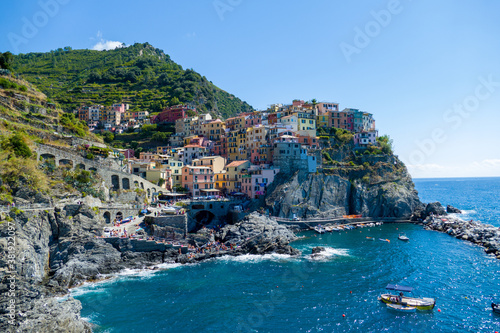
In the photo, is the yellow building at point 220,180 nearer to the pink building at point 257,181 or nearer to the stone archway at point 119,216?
the pink building at point 257,181

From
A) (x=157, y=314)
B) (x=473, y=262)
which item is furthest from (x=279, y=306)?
(x=473, y=262)

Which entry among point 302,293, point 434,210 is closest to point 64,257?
point 302,293

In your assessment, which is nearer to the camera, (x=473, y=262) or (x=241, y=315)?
(x=241, y=315)

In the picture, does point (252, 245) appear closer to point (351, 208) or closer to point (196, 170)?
point (196, 170)

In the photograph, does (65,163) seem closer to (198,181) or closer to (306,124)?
(198,181)

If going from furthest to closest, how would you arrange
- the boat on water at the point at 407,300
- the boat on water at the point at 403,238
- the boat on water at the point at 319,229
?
1. the boat on water at the point at 319,229
2. the boat on water at the point at 403,238
3. the boat on water at the point at 407,300

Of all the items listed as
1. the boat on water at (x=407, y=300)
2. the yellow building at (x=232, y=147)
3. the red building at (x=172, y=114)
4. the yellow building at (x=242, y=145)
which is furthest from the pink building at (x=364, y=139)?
the boat on water at (x=407, y=300)
